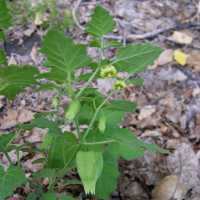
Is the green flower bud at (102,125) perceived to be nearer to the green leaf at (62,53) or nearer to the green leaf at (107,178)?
the green leaf at (62,53)

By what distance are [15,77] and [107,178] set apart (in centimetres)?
57

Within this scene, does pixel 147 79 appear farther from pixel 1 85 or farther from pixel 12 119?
pixel 1 85

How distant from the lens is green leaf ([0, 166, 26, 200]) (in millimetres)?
1351

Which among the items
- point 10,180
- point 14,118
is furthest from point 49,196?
point 14,118

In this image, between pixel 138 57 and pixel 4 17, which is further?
pixel 138 57

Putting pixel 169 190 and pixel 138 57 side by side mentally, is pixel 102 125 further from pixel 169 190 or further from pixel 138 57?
pixel 169 190

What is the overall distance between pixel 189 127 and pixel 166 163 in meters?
0.34

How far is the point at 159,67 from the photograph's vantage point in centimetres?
287

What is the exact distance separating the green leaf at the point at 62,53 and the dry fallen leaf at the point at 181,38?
1852 millimetres

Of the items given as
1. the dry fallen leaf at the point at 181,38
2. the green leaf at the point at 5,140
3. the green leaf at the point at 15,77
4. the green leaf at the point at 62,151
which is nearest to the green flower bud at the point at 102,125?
the green leaf at the point at 62,151

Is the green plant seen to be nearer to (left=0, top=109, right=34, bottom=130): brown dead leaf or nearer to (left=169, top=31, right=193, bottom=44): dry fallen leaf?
(left=0, top=109, right=34, bottom=130): brown dead leaf

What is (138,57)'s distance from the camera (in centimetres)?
144

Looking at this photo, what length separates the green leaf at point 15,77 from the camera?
1.36 meters

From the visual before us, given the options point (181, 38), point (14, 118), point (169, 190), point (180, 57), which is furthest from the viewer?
point (181, 38)
